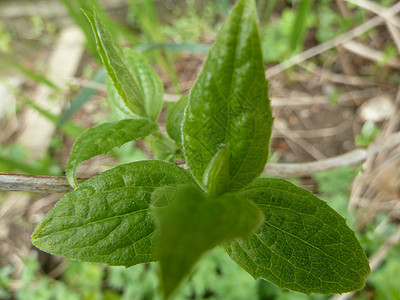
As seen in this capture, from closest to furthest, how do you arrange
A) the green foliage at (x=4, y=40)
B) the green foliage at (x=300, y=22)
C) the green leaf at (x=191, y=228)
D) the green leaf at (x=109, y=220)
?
the green leaf at (x=191, y=228), the green leaf at (x=109, y=220), the green foliage at (x=300, y=22), the green foliage at (x=4, y=40)

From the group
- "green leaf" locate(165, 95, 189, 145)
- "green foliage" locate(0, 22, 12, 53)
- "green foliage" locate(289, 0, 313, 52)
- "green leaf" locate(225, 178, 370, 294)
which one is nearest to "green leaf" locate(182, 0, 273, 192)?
"green leaf" locate(225, 178, 370, 294)

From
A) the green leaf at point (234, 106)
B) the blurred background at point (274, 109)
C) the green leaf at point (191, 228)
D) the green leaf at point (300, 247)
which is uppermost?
the green leaf at point (234, 106)

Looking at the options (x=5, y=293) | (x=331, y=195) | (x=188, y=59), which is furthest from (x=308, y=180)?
(x=5, y=293)

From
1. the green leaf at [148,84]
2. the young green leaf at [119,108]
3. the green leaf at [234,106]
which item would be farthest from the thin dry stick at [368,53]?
the green leaf at [234,106]

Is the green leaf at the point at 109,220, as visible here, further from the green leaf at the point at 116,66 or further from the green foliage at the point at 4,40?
the green foliage at the point at 4,40

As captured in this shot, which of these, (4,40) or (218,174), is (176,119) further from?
(4,40)
